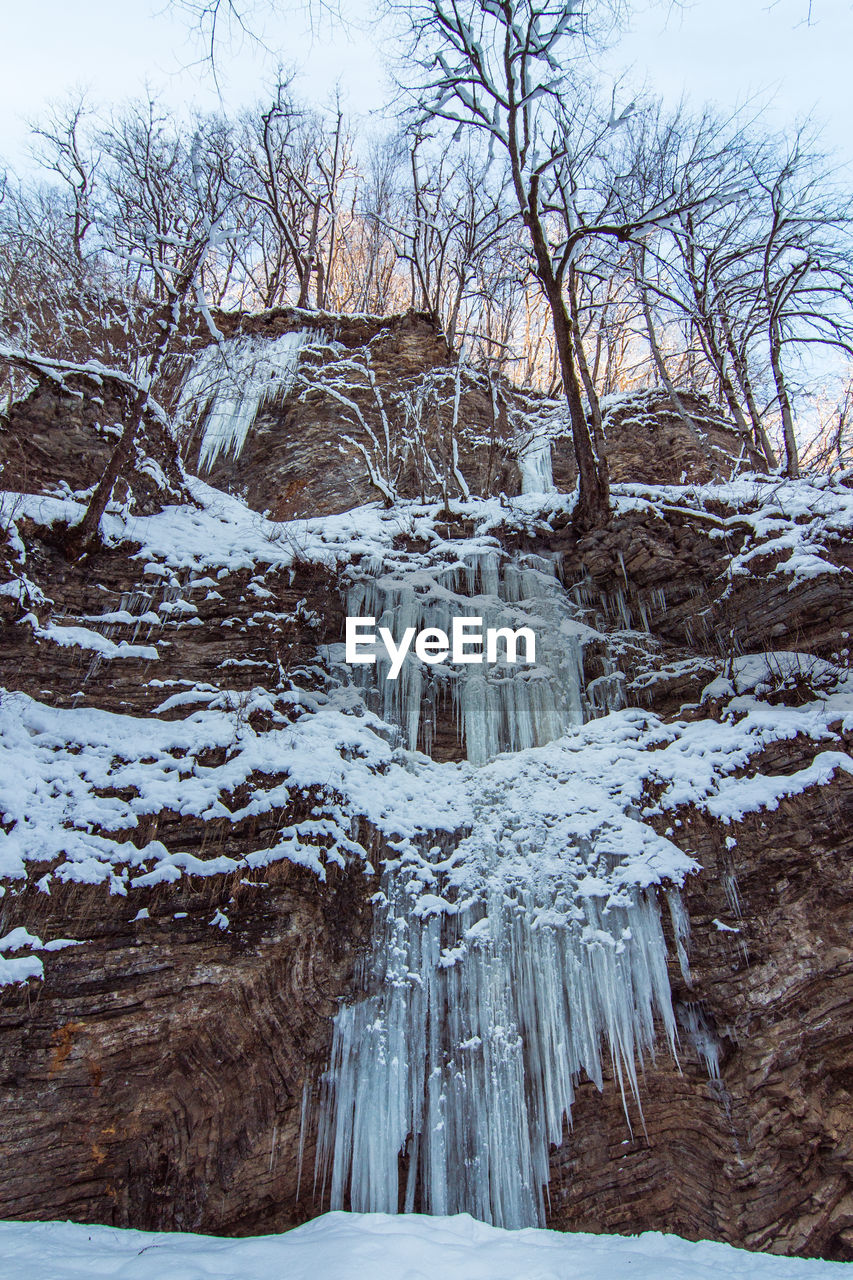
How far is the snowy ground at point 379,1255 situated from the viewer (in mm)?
2721

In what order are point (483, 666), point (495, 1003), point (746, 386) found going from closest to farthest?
point (495, 1003)
point (483, 666)
point (746, 386)

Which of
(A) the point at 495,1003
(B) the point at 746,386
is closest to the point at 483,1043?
(A) the point at 495,1003

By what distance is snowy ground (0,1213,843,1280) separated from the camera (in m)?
2.72

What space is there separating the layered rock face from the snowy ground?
1.22ft

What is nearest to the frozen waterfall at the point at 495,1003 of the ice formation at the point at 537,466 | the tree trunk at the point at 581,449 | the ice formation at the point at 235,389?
the tree trunk at the point at 581,449

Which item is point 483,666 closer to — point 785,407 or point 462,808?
point 462,808

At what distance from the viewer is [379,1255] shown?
2869mm

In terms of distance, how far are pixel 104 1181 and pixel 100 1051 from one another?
649mm

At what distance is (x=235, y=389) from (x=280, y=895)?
Result: 9.70m

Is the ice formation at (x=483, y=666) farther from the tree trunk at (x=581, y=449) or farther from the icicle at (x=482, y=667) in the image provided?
the tree trunk at (x=581, y=449)

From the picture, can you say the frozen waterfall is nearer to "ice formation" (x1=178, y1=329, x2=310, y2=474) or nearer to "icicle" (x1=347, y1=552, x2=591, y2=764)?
"icicle" (x1=347, y1=552, x2=591, y2=764)

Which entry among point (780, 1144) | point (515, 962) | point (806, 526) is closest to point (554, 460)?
point (806, 526)

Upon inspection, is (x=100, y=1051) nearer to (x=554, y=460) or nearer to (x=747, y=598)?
(x=747, y=598)

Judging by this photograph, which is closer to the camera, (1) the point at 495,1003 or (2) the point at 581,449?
(1) the point at 495,1003
